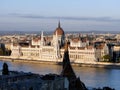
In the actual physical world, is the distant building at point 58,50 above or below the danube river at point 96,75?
above

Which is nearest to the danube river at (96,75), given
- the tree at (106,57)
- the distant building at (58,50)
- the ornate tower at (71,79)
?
the tree at (106,57)

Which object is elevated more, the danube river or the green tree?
the green tree

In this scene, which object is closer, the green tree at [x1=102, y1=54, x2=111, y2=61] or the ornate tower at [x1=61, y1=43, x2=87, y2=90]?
the ornate tower at [x1=61, y1=43, x2=87, y2=90]

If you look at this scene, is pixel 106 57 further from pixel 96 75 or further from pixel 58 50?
pixel 96 75

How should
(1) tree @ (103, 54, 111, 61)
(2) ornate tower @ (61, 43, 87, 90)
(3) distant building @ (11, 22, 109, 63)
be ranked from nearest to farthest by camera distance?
(2) ornate tower @ (61, 43, 87, 90)
(1) tree @ (103, 54, 111, 61)
(3) distant building @ (11, 22, 109, 63)

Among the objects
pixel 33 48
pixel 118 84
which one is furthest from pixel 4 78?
pixel 33 48

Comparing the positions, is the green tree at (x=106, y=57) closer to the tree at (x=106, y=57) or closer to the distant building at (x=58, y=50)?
the tree at (x=106, y=57)

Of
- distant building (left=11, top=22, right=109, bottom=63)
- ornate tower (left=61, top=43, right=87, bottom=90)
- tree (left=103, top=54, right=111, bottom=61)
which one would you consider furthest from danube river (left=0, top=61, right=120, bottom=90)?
distant building (left=11, top=22, right=109, bottom=63)

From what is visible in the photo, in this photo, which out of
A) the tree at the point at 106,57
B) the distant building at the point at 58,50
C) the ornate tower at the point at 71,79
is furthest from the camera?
the distant building at the point at 58,50

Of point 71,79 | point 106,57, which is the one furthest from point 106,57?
point 71,79

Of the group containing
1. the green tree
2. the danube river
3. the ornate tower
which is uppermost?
the ornate tower

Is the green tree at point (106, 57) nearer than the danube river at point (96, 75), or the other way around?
the danube river at point (96, 75)

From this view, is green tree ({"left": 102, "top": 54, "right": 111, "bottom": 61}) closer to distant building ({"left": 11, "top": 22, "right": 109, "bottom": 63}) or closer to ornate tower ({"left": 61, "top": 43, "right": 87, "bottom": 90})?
distant building ({"left": 11, "top": 22, "right": 109, "bottom": 63})

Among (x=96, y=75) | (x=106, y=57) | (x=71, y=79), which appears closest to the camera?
(x=71, y=79)
